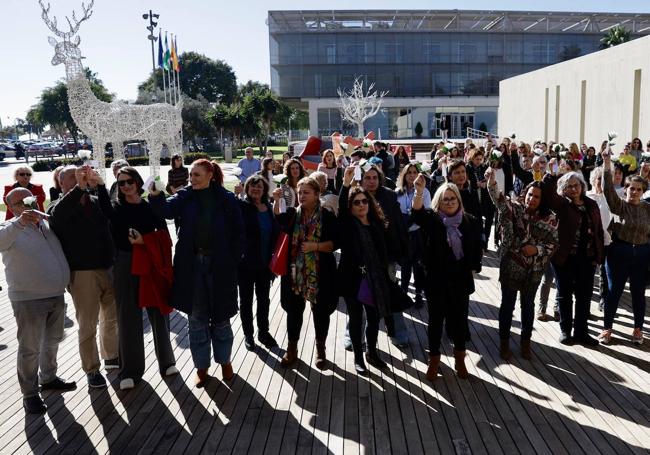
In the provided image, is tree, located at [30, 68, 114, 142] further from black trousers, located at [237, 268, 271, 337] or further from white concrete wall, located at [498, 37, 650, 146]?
black trousers, located at [237, 268, 271, 337]

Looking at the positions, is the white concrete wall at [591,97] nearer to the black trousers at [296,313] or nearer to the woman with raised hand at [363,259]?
the woman with raised hand at [363,259]

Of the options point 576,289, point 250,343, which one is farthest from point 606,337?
point 250,343

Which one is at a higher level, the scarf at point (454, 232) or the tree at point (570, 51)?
the tree at point (570, 51)

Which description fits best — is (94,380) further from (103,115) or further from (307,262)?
(103,115)

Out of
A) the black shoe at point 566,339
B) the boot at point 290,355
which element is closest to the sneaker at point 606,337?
the black shoe at point 566,339

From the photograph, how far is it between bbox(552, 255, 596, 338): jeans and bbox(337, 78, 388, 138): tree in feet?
113

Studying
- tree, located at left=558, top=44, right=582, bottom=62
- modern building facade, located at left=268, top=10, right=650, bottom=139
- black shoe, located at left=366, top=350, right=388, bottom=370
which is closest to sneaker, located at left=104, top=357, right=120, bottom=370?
black shoe, located at left=366, top=350, right=388, bottom=370

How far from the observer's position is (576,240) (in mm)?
4996

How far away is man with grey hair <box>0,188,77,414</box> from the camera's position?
13.5 feet

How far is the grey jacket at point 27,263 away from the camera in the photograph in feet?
13.5

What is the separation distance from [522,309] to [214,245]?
2.75m

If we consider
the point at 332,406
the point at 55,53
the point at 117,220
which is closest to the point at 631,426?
the point at 332,406

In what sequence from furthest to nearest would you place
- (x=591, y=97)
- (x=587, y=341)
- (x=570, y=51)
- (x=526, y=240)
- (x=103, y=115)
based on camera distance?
(x=570, y=51)
(x=591, y=97)
(x=103, y=115)
(x=587, y=341)
(x=526, y=240)

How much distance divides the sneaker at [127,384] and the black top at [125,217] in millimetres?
1088
